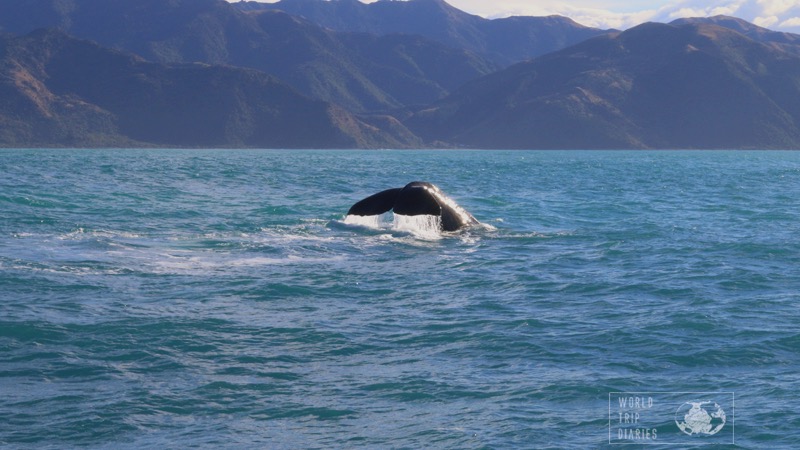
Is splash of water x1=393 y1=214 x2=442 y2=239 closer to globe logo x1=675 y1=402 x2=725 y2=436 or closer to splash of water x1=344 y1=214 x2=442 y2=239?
splash of water x1=344 y1=214 x2=442 y2=239

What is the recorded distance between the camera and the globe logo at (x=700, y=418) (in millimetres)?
10273

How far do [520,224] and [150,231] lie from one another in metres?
11.4

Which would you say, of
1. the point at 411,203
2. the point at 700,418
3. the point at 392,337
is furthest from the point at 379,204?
the point at 700,418

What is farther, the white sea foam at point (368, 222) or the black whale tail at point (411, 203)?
the white sea foam at point (368, 222)

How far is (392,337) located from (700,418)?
494 centimetres

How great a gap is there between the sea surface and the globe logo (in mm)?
25

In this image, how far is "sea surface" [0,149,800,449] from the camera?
34.0 feet

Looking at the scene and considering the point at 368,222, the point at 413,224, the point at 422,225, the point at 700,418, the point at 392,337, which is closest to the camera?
the point at 700,418

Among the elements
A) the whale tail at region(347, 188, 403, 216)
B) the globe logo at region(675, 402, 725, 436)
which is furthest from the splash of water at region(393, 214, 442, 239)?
the globe logo at region(675, 402, 725, 436)

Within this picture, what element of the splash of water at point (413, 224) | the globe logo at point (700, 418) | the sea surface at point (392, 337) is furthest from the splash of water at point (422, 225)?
the globe logo at point (700, 418)

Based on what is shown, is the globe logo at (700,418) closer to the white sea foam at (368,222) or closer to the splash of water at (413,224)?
the splash of water at (413,224)

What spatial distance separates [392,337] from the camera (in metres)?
14.2

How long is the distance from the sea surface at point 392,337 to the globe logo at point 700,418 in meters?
0.02

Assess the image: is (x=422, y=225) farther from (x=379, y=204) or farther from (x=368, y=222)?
(x=368, y=222)
